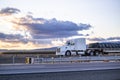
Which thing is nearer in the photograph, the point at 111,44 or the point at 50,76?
the point at 50,76

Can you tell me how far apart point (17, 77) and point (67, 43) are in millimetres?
30985

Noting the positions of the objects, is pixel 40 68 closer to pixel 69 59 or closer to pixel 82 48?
pixel 69 59

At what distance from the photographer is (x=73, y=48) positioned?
1939 inches

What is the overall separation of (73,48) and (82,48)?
1.79 m

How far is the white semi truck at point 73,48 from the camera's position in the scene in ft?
160

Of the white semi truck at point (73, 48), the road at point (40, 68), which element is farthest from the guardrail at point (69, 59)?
the road at point (40, 68)

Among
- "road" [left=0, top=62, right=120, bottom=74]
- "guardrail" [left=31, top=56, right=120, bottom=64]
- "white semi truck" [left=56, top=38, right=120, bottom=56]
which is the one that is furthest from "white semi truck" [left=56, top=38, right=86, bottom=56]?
"road" [left=0, top=62, right=120, bottom=74]

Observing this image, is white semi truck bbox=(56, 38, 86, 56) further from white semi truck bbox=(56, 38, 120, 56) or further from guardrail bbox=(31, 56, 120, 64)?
guardrail bbox=(31, 56, 120, 64)

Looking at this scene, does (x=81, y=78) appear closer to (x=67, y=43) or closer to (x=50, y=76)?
(x=50, y=76)

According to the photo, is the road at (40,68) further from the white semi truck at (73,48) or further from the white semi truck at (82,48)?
the white semi truck at (82,48)

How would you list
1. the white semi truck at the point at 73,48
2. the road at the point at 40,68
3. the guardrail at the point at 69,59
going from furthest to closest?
1. the white semi truck at the point at 73,48
2. the guardrail at the point at 69,59
3. the road at the point at 40,68

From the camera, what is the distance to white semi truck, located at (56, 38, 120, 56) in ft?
161

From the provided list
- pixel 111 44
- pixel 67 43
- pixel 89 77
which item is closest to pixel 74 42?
pixel 67 43

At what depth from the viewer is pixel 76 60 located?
40.4m
